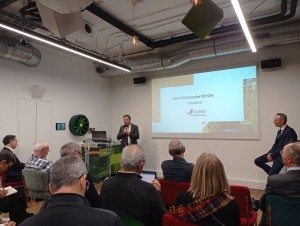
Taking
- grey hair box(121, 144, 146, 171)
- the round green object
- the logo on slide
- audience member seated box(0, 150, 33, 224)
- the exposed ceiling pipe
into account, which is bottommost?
audience member seated box(0, 150, 33, 224)

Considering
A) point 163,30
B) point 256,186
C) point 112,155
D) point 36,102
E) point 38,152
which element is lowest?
point 256,186

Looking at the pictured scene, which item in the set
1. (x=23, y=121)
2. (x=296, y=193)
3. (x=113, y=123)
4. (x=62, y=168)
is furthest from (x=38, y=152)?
(x=113, y=123)

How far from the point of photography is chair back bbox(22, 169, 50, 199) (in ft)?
10.5

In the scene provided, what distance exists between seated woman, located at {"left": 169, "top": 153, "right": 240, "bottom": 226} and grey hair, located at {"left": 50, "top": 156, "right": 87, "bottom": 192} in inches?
28.8

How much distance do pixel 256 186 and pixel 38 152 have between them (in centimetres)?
429

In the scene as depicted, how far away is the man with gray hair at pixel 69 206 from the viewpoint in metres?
1.01

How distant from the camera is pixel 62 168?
1210 millimetres

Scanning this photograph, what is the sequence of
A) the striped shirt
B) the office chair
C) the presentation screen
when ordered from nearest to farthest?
the office chair → the striped shirt → the presentation screen

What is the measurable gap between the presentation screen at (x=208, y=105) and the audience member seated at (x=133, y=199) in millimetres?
3984

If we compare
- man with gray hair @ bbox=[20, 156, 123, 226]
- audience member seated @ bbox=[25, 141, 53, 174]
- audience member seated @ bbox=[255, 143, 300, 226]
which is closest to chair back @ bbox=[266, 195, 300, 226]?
audience member seated @ bbox=[255, 143, 300, 226]

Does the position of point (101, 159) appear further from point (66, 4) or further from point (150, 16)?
point (66, 4)

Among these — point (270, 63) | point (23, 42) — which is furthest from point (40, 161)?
point (270, 63)

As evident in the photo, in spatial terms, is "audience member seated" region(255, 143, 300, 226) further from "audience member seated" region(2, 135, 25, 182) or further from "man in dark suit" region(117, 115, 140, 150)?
"man in dark suit" region(117, 115, 140, 150)

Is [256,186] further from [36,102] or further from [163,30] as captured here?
[36,102]
